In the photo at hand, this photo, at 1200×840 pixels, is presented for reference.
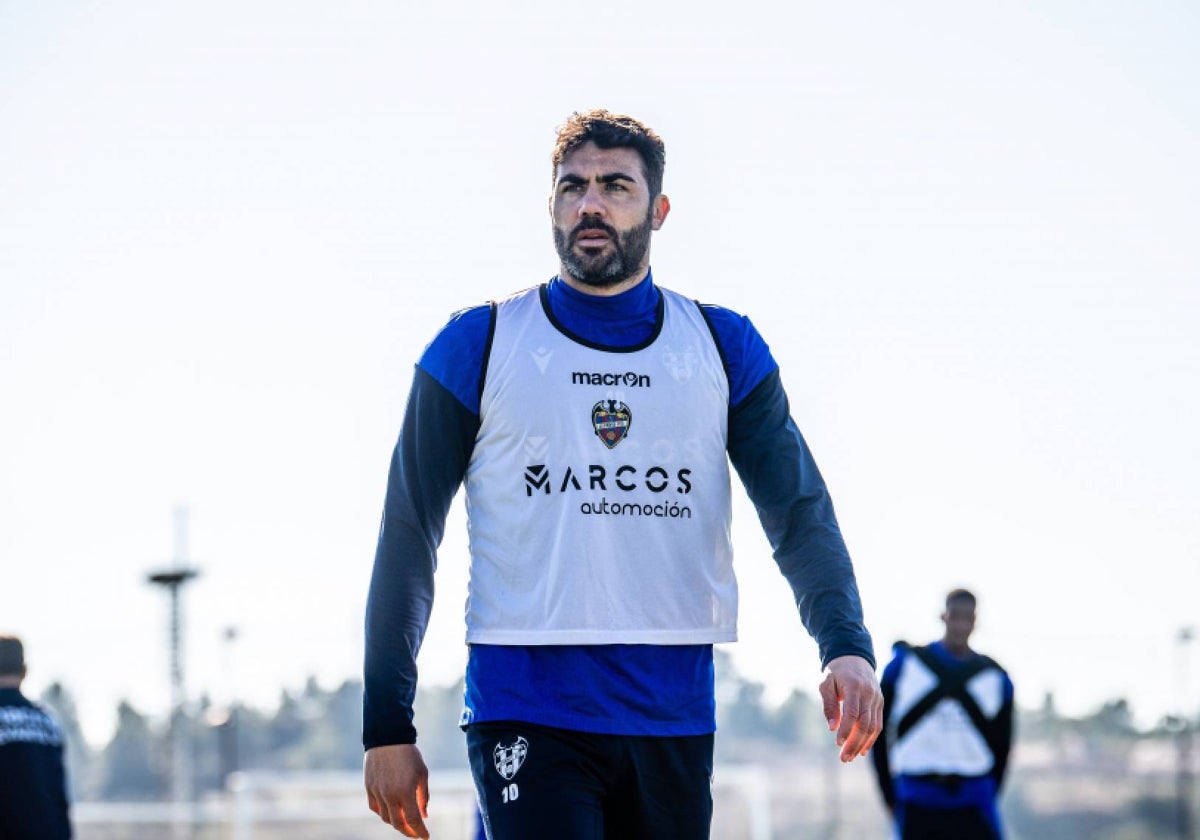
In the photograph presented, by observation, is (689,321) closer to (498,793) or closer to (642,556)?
(642,556)

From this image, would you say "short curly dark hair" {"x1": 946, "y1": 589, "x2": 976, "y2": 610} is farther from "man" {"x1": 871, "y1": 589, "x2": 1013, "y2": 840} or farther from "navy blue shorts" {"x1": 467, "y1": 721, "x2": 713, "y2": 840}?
"navy blue shorts" {"x1": 467, "y1": 721, "x2": 713, "y2": 840}

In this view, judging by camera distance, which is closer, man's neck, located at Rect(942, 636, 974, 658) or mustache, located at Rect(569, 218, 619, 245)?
mustache, located at Rect(569, 218, 619, 245)

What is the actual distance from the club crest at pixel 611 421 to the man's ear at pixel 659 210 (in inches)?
20.5

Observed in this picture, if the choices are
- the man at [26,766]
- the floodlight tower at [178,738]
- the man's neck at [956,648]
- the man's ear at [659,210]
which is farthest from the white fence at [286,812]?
the man's ear at [659,210]

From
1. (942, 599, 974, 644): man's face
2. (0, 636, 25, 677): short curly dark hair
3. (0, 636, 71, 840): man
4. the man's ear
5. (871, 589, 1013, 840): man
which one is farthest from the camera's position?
(942, 599, 974, 644): man's face

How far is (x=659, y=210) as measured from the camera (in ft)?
14.6

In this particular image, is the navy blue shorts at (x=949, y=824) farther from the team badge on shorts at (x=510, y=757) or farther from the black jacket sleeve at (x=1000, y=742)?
the team badge on shorts at (x=510, y=757)

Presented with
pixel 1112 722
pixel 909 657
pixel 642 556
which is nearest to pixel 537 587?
pixel 642 556

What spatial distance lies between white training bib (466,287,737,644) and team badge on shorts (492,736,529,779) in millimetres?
225

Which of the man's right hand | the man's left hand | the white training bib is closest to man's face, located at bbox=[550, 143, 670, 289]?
the white training bib

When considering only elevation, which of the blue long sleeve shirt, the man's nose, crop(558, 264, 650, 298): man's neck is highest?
the man's nose

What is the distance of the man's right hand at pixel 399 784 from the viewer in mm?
3844

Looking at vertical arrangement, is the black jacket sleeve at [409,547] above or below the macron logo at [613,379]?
below

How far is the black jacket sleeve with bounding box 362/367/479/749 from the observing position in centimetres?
393
